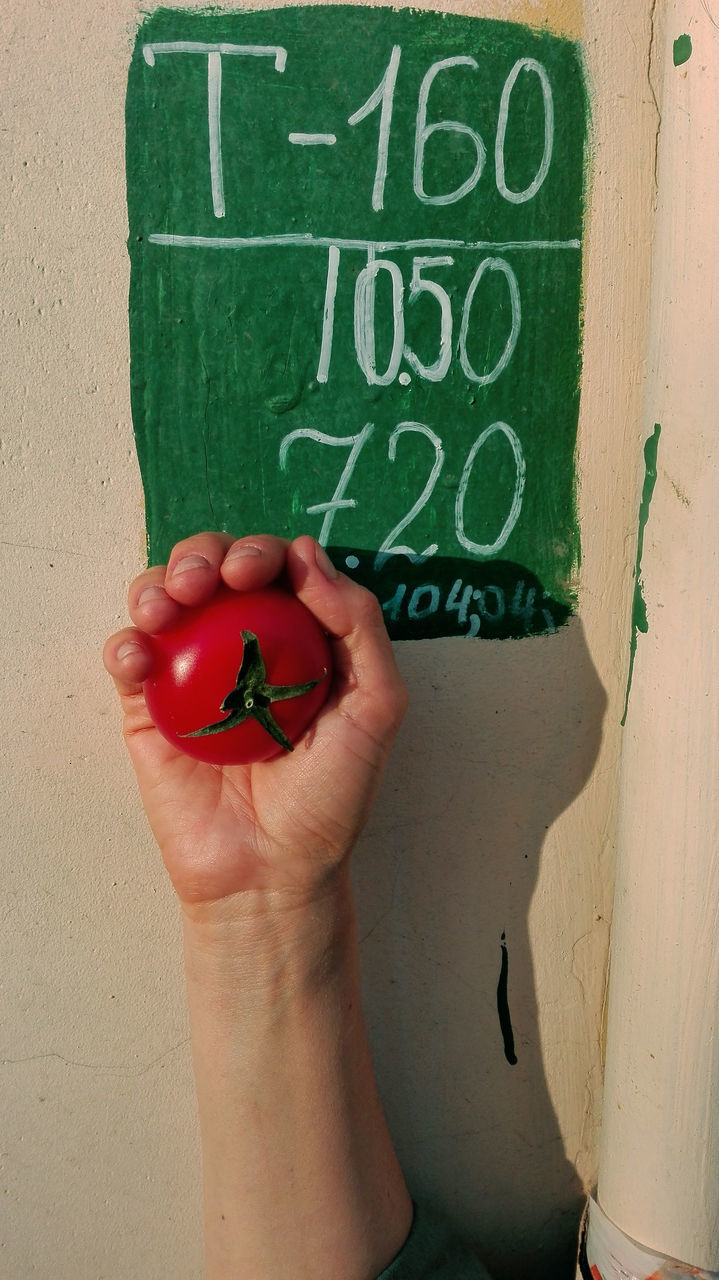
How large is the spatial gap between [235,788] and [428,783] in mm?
335

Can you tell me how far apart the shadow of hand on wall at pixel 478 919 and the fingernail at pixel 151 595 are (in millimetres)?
433

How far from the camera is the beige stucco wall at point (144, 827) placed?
130 centimetres

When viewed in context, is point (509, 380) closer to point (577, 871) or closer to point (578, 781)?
point (578, 781)

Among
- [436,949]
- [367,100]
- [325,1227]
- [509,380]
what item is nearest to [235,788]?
[436,949]

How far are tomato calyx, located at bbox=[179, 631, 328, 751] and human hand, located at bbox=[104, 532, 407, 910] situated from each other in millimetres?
A: 129

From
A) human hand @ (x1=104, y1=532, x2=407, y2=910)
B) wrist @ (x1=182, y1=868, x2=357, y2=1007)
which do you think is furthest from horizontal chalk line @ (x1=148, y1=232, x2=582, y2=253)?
wrist @ (x1=182, y1=868, x2=357, y2=1007)

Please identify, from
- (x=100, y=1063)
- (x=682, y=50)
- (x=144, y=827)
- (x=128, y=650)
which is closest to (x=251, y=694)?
(x=128, y=650)

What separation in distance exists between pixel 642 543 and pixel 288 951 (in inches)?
28.4

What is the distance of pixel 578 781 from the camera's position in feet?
4.85

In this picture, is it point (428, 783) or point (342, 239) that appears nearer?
point (342, 239)

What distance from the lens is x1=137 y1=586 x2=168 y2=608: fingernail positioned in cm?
110

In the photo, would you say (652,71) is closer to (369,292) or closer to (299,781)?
(369,292)

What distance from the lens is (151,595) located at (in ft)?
3.64

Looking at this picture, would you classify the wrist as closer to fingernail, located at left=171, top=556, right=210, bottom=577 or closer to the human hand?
the human hand
